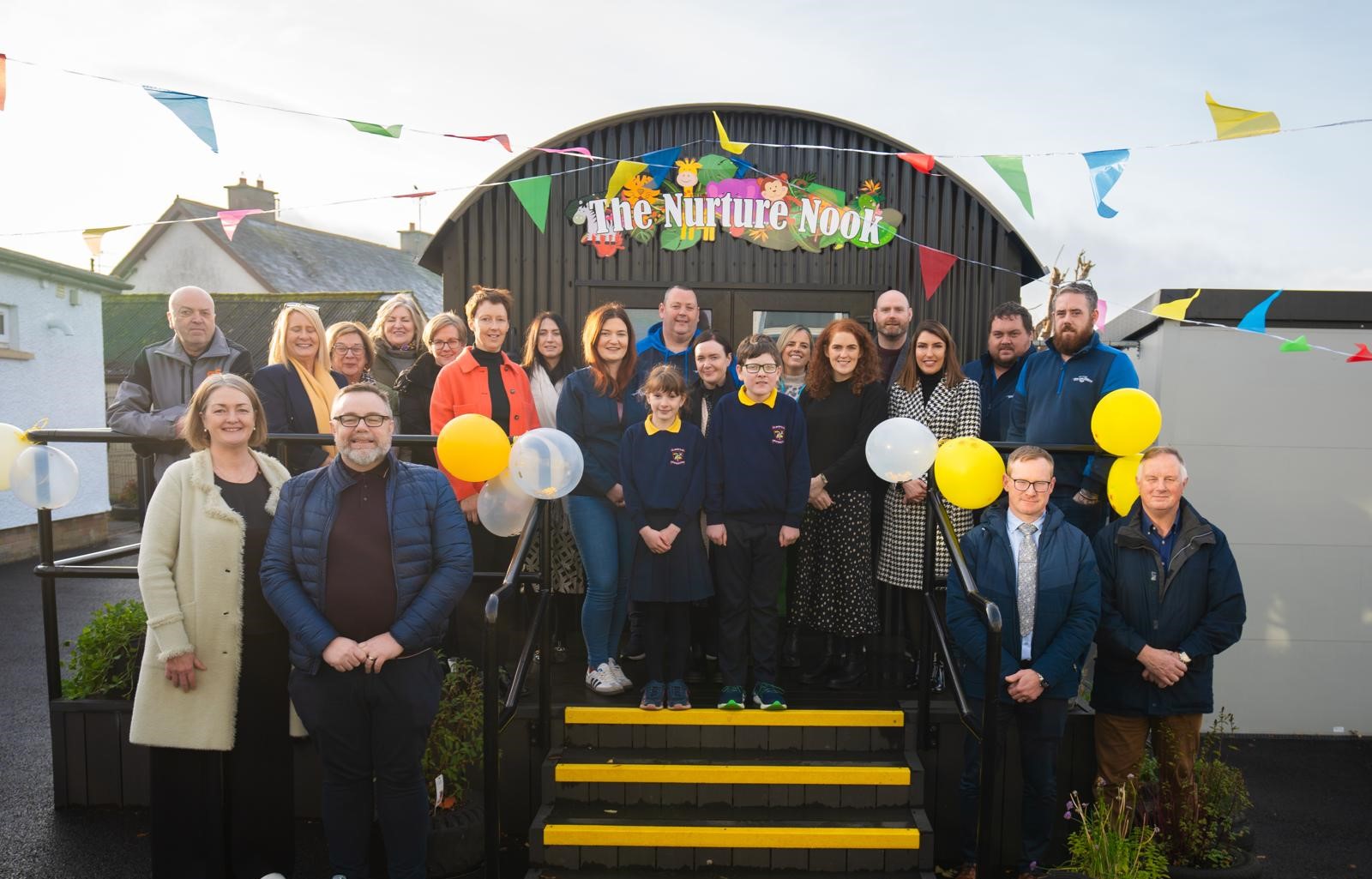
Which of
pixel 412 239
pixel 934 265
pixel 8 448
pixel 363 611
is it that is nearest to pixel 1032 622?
pixel 363 611

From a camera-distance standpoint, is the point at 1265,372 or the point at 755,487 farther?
the point at 1265,372

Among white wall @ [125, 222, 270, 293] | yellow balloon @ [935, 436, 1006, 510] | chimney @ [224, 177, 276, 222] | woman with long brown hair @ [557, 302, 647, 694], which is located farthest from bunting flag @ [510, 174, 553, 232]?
chimney @ [224, 177, 276, 222]

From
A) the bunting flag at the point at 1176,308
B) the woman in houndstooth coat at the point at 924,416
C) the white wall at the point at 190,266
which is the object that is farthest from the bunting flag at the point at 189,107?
the white wall at the point at 190,266

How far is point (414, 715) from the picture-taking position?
2973 millimetres

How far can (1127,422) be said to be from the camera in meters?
3.76

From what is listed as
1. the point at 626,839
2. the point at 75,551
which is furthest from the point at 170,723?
the point at 75,551

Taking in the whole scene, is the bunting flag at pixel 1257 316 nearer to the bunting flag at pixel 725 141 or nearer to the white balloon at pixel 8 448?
the bunting flag at pixel 725 141

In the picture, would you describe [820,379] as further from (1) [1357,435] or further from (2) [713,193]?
Result: (1) [1357,435]

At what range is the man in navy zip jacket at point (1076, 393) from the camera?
4.10 m

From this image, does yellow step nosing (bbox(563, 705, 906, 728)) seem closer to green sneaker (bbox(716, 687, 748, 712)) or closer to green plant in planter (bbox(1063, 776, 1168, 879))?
green sneaker (bbox(716, 687, 748, 712))

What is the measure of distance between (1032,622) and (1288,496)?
4.05 metres

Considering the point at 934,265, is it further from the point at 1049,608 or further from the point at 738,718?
the point at 738,718

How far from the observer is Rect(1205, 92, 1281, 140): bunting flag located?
13.8ft

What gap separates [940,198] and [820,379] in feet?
8.96
